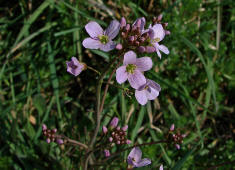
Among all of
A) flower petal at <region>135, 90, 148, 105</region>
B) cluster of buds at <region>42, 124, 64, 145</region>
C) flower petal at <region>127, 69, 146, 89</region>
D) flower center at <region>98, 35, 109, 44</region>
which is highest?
flower center at <region>98, 35, 109, 44</region>

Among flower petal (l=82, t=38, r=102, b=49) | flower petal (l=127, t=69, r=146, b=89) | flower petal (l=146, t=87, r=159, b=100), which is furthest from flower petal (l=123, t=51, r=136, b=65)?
flower petal (l=146, t=87, r=159, b=100)

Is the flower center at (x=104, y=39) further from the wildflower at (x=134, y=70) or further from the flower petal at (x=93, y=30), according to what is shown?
the wildflower at (x=134, y=70)

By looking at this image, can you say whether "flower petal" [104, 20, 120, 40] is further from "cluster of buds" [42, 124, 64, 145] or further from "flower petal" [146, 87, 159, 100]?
"cluster of buds" [42, 124, 64, 145]

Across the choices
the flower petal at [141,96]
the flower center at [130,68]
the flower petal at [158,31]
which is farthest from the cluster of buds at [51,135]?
the flower petal at [158,31]

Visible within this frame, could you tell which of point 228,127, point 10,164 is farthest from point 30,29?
point 228,127

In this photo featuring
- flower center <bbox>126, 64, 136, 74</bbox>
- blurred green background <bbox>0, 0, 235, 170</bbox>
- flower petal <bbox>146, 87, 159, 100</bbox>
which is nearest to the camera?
flower center <bbox>126, 64, 136, 74</bbox>

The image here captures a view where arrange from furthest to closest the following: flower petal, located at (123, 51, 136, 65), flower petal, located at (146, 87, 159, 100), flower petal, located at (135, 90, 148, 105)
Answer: flower petal, located at (146, 87, 159, 100) → flower petal, located at (135, 90, 148, 105) → flower petal, located at (123, 51, 136, 65)

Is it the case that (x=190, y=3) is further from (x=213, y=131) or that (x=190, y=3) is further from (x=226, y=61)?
(x=213, y=131)
